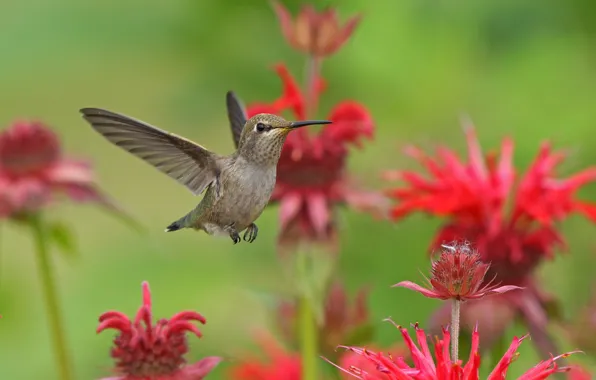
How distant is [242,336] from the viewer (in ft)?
8.22

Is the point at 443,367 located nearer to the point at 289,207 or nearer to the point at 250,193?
the point at 250,193

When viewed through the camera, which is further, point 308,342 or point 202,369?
point 308,342

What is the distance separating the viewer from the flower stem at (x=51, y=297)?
5.63 feet

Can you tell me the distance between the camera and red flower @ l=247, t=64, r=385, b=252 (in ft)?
5.75

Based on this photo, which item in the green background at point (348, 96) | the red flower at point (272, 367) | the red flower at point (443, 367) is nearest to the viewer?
the red flower at point (443, 367)

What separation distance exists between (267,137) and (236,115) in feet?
0.79

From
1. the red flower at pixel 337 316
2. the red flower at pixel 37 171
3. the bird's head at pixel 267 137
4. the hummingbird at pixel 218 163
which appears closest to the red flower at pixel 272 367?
the red flower at pixel 337 316

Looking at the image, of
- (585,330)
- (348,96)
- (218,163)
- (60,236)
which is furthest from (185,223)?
(348,96)

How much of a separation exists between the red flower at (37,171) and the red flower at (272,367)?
0.47 m

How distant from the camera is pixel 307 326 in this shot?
166cm

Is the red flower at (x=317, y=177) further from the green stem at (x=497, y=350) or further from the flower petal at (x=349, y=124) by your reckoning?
the green stem at (x=497, y=350)

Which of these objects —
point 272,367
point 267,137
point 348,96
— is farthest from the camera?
point 348,96

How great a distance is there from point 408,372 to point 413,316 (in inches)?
42.4

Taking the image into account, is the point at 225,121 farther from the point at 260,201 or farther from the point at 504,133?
the point at 260,201
